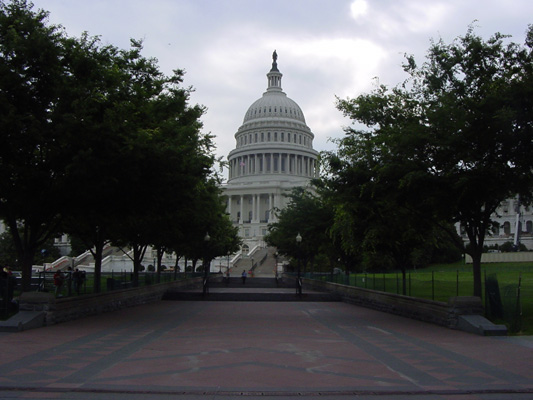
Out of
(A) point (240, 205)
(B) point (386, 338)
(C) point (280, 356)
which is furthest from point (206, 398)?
(A) point (240, 205)

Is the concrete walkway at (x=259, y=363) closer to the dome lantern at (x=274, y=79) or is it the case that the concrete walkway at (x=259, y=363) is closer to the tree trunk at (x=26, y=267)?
the tree trunk at (x=26, y=267)

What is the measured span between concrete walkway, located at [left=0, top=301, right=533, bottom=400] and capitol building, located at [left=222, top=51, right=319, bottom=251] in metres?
126

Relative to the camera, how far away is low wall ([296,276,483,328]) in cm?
1923

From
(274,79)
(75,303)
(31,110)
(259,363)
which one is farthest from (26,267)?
(274,79)

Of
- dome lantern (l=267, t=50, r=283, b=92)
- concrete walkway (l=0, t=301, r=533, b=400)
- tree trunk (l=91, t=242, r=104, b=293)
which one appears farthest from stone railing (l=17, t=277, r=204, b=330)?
dome lantern (l=267, t=50, r=283, b=92)

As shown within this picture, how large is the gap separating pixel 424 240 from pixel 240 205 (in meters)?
125

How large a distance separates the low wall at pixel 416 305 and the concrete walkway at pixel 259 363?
0.72 meters

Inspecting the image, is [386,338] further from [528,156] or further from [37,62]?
[37,62]

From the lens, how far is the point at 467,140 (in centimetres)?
2020

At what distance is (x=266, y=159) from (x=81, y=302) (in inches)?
5532

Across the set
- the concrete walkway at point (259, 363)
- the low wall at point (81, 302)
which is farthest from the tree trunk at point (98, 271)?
the concrete walkway at point (259, 363)

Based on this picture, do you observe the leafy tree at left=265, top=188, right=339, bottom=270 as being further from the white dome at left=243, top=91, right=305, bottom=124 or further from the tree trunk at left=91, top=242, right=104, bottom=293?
the white dome at left=243, top=91, right=305, bottom=124

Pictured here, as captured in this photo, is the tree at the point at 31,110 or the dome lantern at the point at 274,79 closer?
the tree at the point at 31,110

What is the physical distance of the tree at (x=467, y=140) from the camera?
19.1m
